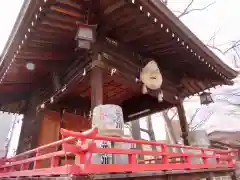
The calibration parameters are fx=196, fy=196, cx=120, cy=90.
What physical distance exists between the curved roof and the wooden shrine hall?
0.07 feet

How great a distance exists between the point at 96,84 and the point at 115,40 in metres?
1.78

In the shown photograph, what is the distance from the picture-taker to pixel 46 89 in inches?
288

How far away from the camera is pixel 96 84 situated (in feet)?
15.2

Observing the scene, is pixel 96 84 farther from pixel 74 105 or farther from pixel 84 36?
pixel 74 105

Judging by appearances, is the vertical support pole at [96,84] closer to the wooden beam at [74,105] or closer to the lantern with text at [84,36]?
the lantern with text at [84,36]

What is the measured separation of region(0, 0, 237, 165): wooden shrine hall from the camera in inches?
177

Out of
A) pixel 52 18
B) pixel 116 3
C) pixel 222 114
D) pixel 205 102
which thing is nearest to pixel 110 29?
pixel 116 3

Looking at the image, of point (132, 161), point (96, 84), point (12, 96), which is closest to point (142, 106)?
point (96, 84)

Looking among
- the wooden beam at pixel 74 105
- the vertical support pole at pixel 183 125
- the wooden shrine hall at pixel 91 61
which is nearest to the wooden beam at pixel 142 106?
the wooden shrine hall at pixel 91 61

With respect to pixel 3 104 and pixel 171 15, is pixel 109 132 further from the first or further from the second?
pixel 3 104

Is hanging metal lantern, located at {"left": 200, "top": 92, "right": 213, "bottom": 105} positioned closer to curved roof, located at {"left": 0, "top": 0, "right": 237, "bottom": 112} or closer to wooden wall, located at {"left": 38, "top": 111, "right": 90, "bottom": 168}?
curved roof, located at {"left": 0, "top": 0, "right": 237, "bottom": 112}

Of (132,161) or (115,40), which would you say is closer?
(132,161)

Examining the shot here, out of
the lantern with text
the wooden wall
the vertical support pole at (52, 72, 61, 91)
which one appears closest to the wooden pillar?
the wooden wall

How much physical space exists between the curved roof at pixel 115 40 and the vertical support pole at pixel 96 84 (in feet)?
3.15
